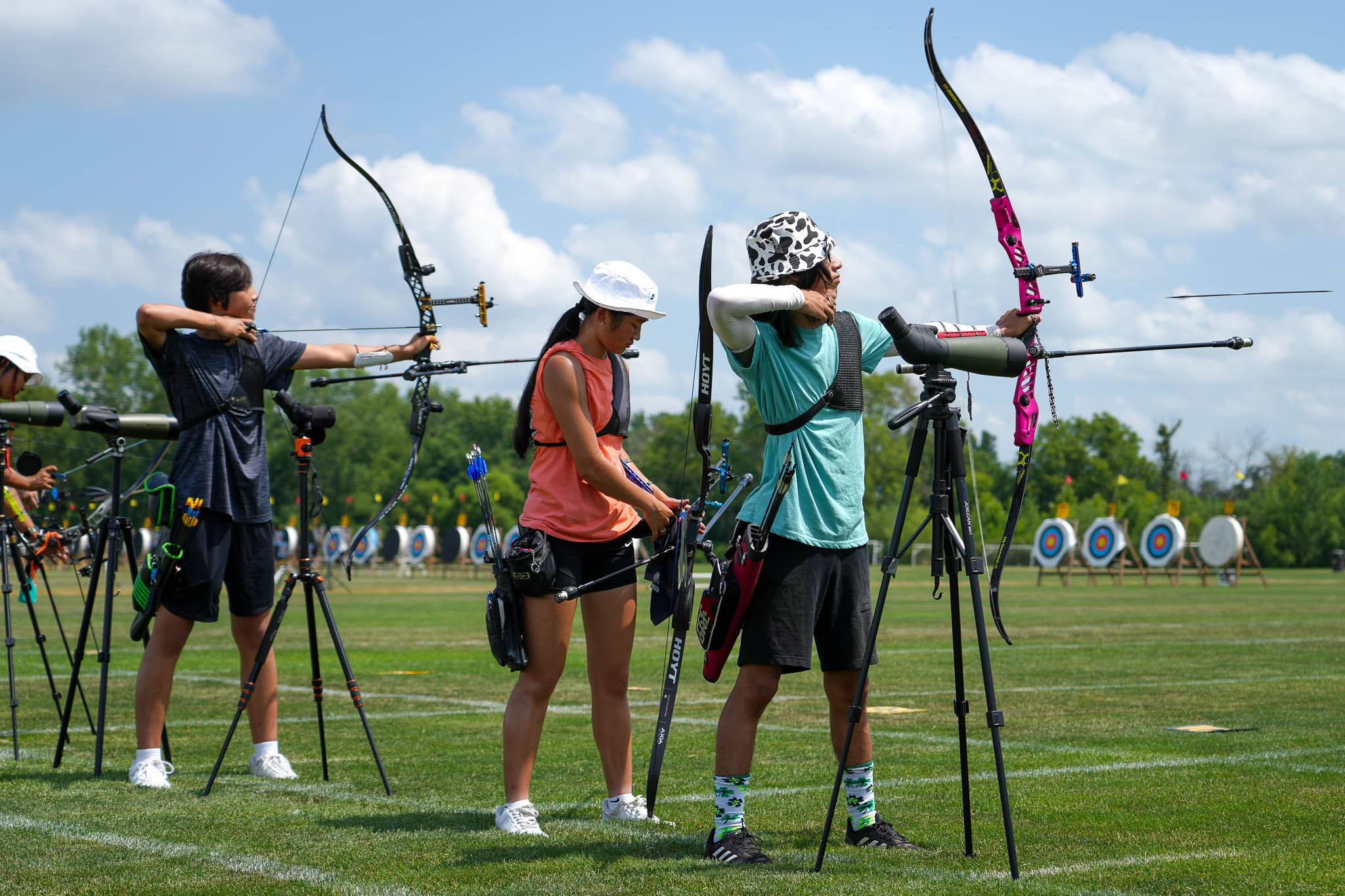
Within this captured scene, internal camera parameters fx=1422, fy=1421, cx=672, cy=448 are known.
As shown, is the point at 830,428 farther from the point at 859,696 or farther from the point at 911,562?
the point at 911,562

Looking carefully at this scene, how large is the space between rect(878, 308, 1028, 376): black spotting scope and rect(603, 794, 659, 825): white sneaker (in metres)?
1.98

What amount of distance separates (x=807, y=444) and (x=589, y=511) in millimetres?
930

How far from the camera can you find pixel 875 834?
4602 millimetres

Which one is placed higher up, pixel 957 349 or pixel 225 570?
pixel 957 349

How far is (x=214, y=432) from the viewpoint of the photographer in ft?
20.2

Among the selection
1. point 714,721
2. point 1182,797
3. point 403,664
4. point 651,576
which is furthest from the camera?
point 403,664

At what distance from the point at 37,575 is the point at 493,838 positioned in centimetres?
3831

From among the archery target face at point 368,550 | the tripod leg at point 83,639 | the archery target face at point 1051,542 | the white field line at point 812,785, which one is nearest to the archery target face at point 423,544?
the archery target face at point 368,550

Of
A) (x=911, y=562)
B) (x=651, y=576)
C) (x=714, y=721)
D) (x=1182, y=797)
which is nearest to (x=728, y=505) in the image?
(x=651, y=576)

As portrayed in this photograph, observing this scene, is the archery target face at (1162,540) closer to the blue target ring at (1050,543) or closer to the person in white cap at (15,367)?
the blue target ring at (1050,543)

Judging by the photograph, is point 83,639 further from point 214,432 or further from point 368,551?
point 368,551

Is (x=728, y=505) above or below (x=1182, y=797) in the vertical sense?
above

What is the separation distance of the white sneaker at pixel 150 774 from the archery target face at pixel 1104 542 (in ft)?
136

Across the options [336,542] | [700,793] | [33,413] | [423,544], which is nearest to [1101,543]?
[423,544]
